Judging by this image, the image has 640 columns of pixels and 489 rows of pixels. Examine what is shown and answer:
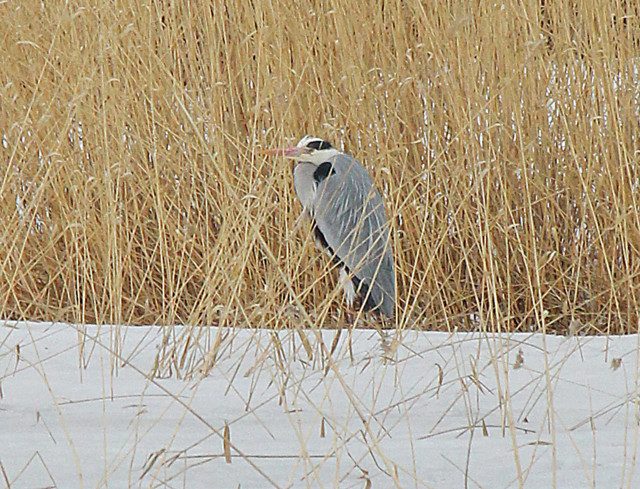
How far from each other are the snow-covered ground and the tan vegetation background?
0.72 meters

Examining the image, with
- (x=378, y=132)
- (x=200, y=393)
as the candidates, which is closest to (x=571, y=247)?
(x=378, y=132)

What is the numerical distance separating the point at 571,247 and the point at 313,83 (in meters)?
0.90

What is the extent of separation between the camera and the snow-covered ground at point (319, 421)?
4.08ft

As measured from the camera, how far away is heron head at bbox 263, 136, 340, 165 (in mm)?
2605

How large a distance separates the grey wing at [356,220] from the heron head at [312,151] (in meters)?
0.03

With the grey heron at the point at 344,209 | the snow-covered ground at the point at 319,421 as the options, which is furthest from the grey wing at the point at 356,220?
the snow-covered ground at the point at 319,421

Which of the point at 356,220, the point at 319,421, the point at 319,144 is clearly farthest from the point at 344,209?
the point at 319,421

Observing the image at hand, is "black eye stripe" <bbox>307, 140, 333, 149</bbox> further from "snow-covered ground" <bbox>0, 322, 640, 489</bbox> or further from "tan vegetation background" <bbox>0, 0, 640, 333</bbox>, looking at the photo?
"snow-covered ground" <bbox>0, 322, 640, 489</bbox>

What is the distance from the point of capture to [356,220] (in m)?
2.79

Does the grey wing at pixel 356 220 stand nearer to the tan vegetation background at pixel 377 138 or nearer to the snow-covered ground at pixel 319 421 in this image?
the tan vegetation background at pixel 377 138

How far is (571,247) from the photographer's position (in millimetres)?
2773

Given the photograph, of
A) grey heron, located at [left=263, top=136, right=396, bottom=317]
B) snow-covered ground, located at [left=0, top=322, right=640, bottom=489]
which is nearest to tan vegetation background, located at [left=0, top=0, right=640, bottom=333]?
grey heron, located at [left=263, top=136, right=396, bottom=317]

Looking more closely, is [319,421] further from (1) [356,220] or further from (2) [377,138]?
(2) [377,138]

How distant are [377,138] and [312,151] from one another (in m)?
0.28
